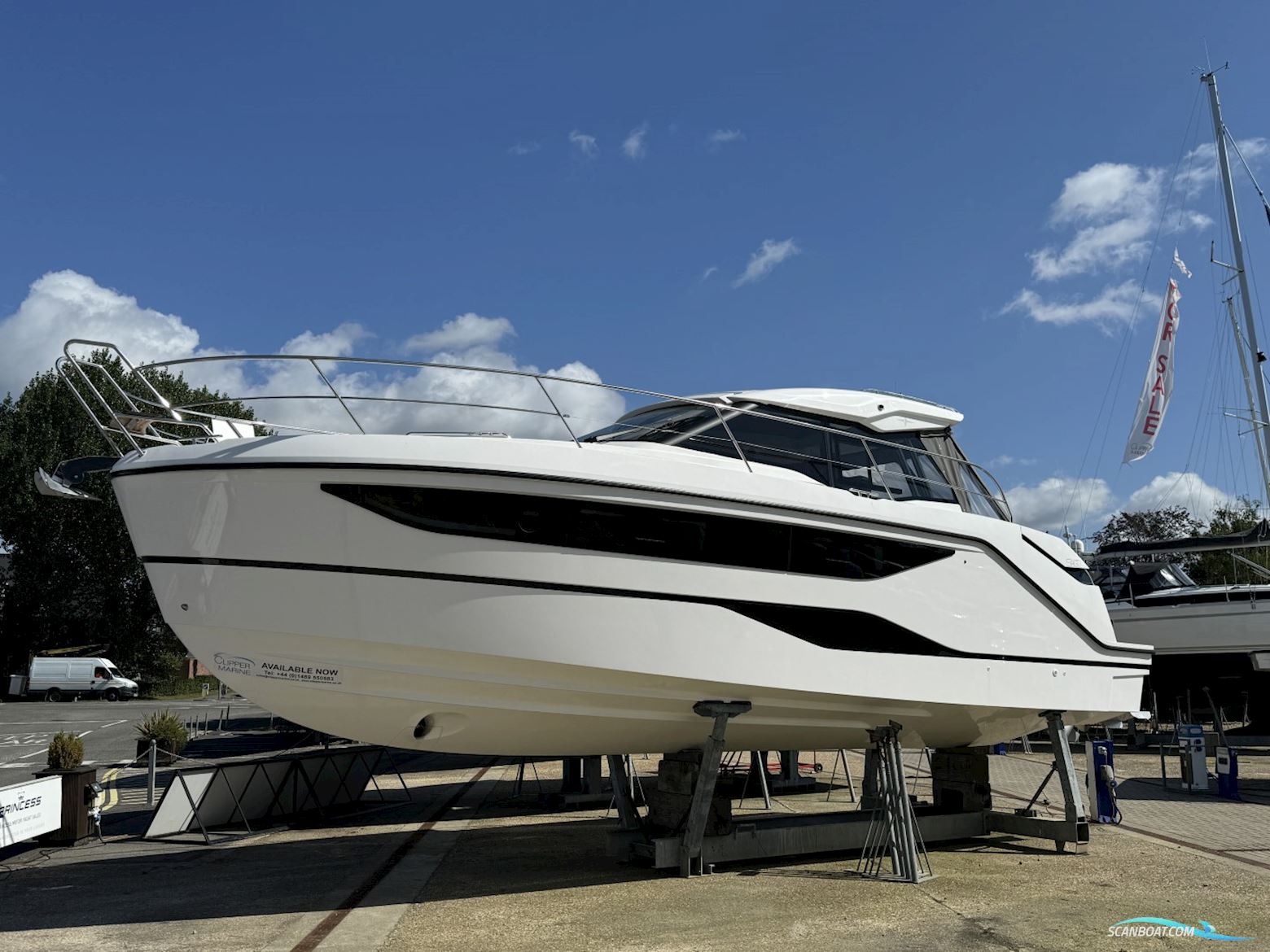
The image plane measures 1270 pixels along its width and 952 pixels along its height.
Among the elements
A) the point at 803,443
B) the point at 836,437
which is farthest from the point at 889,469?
the point at 803,443

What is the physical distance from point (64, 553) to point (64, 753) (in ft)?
113

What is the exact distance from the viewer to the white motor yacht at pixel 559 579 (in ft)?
19.1

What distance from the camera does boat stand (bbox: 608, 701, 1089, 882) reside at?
7.17m

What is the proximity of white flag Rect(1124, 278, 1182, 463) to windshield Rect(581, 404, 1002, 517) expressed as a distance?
14.1 metres

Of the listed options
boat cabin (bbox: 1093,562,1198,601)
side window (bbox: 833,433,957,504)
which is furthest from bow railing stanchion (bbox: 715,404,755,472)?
boat cabin (bbox: 1093,562,1198,601)

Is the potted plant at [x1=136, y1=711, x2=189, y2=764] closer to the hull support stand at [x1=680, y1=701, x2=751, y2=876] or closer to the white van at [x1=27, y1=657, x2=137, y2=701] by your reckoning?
the hull support stand at [x1=680, y1=701, x2=751, y2=876]

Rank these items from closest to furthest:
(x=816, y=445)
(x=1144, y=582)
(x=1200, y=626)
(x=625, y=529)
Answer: (x=625, y=529)
(x=816, y=445)
(x=1200, y=626)
(x=1144, y=582)

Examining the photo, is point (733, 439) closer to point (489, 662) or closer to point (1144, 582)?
point (489, 662)

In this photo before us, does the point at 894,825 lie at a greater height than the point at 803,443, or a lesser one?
lesser

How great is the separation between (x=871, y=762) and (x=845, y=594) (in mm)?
2901

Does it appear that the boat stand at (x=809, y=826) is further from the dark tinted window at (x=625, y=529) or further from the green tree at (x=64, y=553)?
the green tree at (x=64, y=553)

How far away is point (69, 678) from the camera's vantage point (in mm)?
34781

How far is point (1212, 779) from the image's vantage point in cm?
1372

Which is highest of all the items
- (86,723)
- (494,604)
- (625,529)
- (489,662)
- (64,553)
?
(64,553)
